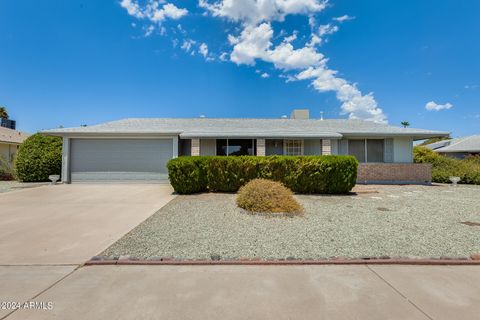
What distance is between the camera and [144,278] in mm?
2959

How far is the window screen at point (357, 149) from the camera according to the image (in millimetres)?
13488

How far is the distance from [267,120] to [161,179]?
369 inches

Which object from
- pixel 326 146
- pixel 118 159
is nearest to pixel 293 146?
pixel 326 146

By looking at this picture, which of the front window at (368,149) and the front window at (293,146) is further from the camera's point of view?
the front window at (368,149)

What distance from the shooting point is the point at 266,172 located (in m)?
9.53

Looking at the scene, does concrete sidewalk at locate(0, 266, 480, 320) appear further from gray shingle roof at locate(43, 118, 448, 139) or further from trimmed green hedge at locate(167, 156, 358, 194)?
gray shingle roof at locate(43, 118, 448, 139)

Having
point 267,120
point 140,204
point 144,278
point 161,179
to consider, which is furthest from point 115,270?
point 267,120

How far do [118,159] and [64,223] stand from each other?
318 inches

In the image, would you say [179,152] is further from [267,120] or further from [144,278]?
[144,278]

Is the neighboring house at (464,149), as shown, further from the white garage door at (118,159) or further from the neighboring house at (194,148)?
the white garage door at (118,159)

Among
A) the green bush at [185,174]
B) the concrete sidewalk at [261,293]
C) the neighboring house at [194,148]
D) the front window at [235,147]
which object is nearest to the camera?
the concrete sidewalk at [261,293]

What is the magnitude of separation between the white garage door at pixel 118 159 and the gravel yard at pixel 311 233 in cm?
619

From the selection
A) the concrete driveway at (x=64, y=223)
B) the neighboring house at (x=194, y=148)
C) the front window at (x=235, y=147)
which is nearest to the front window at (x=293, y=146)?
the neighboring house at (x=194, y=148)

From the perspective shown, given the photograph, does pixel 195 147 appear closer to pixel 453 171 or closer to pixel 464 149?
pixel 453 171
